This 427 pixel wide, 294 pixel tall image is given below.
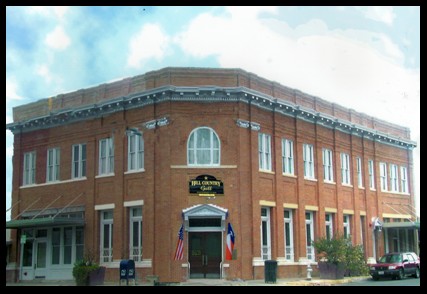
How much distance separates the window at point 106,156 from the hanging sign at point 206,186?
542 cm

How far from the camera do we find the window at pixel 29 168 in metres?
37.2

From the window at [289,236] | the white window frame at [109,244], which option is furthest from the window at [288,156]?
the white window frame at [109,244]

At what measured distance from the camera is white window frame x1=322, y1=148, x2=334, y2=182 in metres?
37.8

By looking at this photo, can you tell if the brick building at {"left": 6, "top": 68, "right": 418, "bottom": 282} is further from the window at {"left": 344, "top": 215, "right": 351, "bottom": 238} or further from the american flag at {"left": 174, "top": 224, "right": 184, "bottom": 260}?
the american flag at {"left": 174, "top": 224, "right": 184, "bottom": 260}

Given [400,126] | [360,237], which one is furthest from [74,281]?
[400,126]

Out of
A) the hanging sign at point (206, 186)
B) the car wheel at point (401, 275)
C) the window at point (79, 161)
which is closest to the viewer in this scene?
the hanging sign at point (206, 186)

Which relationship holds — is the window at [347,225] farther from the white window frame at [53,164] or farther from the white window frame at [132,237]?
the white window frame at [53,164]

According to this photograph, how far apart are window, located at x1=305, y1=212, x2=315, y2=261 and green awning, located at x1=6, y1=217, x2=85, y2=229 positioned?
41.2 ft

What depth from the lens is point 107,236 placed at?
33.0 m

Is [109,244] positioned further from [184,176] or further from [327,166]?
[327,166]

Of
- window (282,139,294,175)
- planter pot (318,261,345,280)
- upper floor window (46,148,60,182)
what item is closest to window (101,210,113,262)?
upper floor window (46,148,60,182)

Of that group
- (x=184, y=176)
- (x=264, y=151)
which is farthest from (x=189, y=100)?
(x=264, y=151)

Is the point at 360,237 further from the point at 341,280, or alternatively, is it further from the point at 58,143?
the point at 58,143
